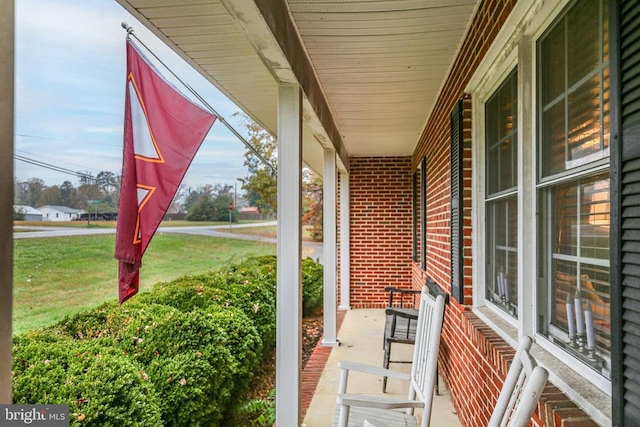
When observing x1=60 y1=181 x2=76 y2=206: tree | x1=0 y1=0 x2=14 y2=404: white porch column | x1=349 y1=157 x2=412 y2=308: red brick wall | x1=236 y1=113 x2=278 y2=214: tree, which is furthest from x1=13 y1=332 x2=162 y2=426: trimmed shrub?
x1=236 y1=113 x2=278 y2=214: tree

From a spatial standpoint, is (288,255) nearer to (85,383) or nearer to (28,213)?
(85,383)

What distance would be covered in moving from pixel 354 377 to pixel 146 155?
2744 mm

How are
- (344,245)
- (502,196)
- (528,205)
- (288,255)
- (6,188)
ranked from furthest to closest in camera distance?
1. (344,245)
2. (288,255)
3. (502,196)
4. (528,205)
5. (6,188)

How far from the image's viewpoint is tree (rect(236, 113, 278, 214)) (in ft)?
43.2

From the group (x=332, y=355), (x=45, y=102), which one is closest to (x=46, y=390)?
(x=332, y=355)

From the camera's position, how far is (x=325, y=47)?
2.58 meters

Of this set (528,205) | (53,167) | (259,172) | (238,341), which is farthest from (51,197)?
(259,172)

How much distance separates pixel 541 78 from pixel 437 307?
1154 mm

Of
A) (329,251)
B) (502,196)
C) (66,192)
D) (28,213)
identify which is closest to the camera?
(502,196)

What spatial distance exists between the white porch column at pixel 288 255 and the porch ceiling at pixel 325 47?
218 mm

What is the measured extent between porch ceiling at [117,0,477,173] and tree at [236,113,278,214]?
920 centimetres

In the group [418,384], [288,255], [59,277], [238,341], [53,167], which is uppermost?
[53,167]

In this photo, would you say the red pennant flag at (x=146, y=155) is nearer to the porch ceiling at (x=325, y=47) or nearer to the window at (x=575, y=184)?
the porch ceiling at (x=325, y=47)

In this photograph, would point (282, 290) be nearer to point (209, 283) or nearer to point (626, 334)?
point (626, 334)
